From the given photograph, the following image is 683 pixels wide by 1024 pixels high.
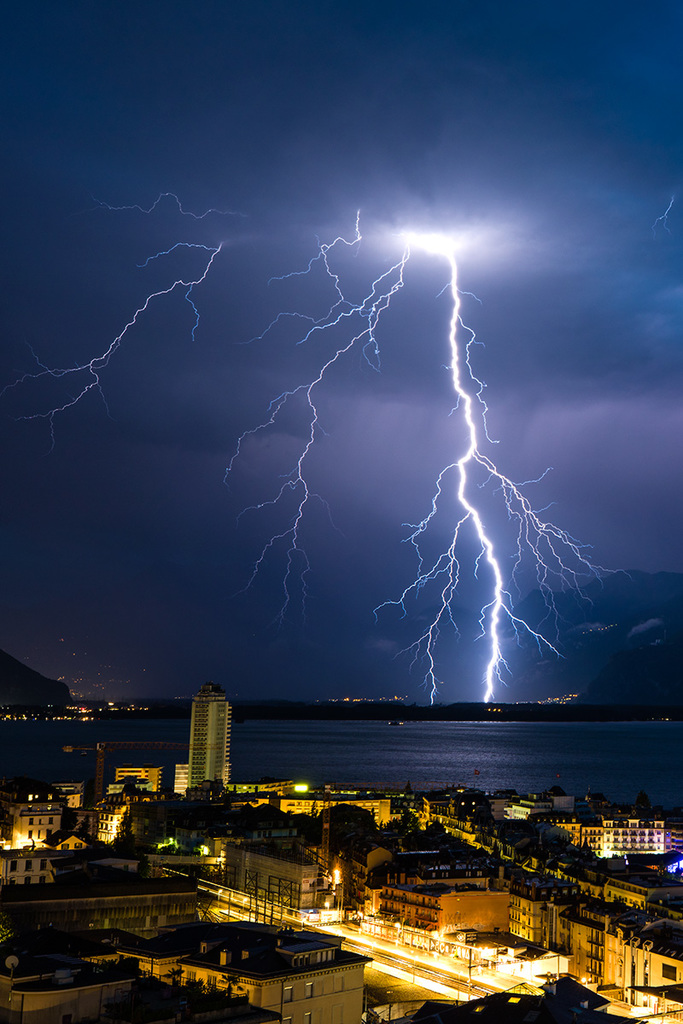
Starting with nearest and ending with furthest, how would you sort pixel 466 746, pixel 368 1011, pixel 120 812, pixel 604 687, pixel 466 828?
pixel 368 1011
pixel 120 812
pixel 466 828
pixel 466 746
pixel 604 687

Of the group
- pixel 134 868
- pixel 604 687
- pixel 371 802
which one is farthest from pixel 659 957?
pixel 604 687

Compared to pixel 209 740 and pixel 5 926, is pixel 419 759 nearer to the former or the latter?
pixel 209 740

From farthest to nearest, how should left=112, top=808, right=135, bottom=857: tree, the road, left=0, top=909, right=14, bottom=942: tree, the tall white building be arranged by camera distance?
the tall white building, left=112, top=808, right=135, bottom=857: tree, the road, left=0, top=909, right=14, bottom=942: tree

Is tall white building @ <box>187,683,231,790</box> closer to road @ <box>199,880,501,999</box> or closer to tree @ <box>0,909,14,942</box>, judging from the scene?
road @ <box>199,880,501,999</box>

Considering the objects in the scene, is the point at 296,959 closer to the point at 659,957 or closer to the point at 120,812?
the point at 659,957

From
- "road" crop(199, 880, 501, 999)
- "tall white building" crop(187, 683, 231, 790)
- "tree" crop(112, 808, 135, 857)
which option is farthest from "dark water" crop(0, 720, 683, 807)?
"road" crop(199, 880, 501, 999)

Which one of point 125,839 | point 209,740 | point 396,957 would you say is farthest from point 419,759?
point 396,957

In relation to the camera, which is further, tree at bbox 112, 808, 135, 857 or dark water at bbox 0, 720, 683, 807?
dark water at bbox 0, 720, 683, 807

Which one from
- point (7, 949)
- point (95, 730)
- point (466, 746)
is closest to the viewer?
point (7, 949)
